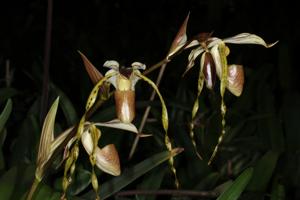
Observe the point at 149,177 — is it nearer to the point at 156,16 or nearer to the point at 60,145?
the point at 60,145

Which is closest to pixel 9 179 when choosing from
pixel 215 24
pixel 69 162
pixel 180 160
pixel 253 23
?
pixel 69 162

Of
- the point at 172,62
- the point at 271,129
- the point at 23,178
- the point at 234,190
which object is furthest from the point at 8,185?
the point at 172,62

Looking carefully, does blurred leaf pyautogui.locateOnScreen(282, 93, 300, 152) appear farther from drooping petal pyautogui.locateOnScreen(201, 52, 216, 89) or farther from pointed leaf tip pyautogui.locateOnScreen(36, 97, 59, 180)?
pointed leaf tip pyautogui.locateOnScreen(36, 97, 59, 180)

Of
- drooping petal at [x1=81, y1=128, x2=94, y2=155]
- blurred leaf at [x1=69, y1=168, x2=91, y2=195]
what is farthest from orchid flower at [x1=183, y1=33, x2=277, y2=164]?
blurred leaf at [x1=69, y1=168, x2=91, y2=195]

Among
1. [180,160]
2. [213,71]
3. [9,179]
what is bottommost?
[180,160]

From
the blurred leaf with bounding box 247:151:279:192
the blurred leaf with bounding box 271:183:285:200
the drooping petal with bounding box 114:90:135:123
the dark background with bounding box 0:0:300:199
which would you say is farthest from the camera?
the dark background with bounding box 0:0:300:199

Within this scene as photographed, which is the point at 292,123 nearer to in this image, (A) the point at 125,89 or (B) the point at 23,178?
(B) the point at 23,178

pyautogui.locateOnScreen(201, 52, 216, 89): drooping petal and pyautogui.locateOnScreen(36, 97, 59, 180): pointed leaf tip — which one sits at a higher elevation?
pyautogui.locateOnScreen(201, 52, 216, 89): drooping petal
